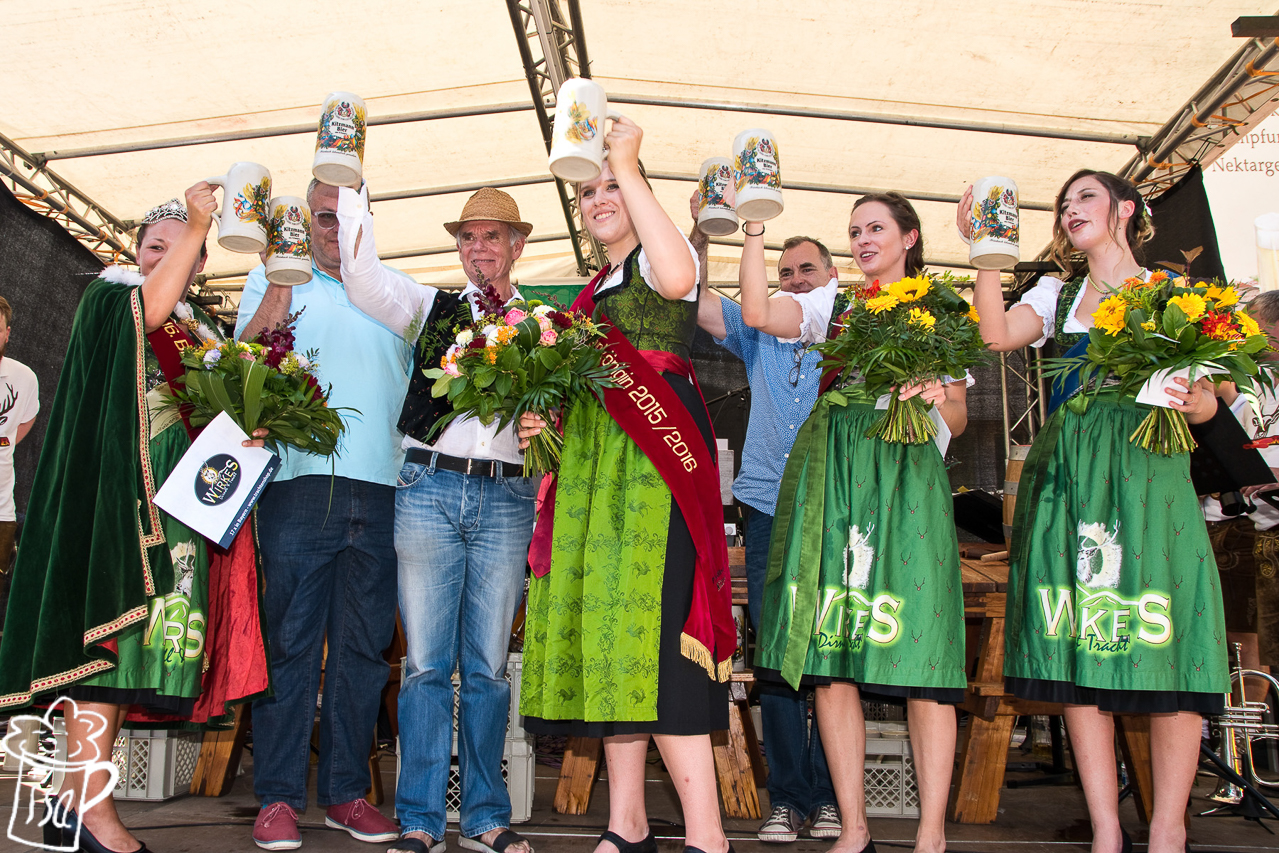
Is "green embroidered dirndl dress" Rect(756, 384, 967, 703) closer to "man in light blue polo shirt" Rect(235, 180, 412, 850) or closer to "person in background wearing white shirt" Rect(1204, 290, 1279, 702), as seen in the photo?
"man in light blue polo shirt" Rect(235, 180, 412, 850)

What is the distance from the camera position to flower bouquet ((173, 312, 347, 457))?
2.35 meters

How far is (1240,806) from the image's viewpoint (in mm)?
2951

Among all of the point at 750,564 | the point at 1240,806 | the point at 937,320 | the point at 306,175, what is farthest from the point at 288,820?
the point at 306,175

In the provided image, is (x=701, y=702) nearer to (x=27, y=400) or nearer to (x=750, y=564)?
(x=750, y=564)

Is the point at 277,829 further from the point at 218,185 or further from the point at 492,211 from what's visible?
Result: the point at 492,211

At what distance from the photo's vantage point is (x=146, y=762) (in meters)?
2.98

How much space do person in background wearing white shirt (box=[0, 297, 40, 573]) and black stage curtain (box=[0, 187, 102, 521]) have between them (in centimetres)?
57

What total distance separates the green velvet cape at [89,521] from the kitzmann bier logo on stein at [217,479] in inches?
4.7

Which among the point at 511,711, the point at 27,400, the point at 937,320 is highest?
the point at 27,400

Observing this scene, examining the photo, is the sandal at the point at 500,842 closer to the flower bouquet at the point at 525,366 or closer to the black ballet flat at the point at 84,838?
the black ballet flat at the point at 84,838

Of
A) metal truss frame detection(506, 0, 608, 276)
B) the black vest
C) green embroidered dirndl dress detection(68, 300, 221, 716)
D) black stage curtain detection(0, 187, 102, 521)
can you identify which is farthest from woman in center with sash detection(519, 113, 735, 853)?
black stage curtain detection(0, 187, 102, 521)

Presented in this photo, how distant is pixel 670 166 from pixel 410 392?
4280mm

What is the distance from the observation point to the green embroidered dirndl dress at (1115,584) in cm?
212

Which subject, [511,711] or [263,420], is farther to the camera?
[511,711]
